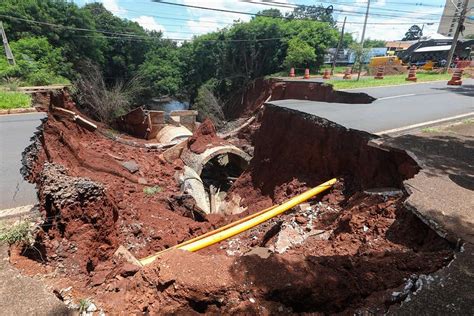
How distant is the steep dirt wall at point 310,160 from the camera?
229 inches

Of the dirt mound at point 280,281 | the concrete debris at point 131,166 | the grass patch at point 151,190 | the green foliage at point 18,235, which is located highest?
the green foliage at point 18,235

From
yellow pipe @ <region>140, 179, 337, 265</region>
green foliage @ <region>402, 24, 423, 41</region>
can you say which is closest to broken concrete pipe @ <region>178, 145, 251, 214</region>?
yellow pipe @ <region>140, 179, 337, 265</region>

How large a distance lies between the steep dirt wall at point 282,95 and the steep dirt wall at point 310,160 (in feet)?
13.9

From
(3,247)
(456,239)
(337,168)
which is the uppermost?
(456,239)

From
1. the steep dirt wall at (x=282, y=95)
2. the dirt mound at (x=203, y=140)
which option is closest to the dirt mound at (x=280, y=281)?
the dirt mound at (x=203, y=140)

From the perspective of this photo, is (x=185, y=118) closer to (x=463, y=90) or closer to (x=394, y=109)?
(x=394, y=109)

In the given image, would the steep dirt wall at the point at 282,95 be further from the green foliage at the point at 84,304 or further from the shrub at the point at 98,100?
the green foliage at the point at 84,304

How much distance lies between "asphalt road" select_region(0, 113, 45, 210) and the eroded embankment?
243 mm

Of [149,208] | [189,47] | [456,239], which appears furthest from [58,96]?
[189,47]

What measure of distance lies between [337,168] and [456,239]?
405cm

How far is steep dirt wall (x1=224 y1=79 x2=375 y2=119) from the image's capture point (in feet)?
42.7

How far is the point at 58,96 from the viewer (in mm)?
11188

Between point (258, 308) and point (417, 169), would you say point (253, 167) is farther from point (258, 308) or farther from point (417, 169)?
point (258, 308)

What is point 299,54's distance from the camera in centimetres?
2492
